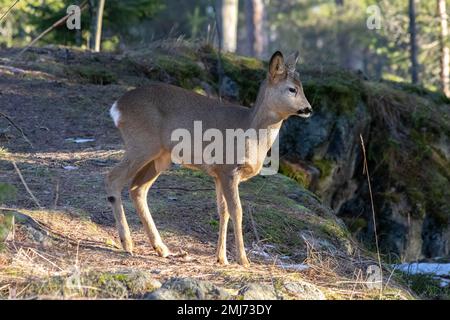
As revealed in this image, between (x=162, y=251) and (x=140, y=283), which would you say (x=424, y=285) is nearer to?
(x=162, y=251)

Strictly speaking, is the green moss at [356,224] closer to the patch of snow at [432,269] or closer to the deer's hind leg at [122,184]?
the patch of snow at [432,269]

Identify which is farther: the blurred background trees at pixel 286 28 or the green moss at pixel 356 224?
the blurred background trees at pixel 286 28

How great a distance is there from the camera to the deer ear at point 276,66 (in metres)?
6.98

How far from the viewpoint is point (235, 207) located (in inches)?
266

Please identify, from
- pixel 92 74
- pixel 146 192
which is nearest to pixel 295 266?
pixel 146 192

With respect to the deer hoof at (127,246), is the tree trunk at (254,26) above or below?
above

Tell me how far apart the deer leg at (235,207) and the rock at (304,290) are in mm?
1083

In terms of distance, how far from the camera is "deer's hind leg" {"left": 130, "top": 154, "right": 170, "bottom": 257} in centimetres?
692

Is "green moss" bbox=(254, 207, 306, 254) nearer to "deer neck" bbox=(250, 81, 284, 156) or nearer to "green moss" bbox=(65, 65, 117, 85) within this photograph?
"deer neck" bbox=(250, 81, 284, 156)

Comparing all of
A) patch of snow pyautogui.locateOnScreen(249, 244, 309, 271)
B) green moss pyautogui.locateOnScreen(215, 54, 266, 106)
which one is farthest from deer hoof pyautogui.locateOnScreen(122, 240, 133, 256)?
green moss pyautogui.locateOnScreen(215, 54, 266, 106)

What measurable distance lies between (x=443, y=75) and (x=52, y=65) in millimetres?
12444

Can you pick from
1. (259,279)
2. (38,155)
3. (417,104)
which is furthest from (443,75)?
(259,279)

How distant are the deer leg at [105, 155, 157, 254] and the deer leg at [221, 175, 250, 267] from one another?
2.41 ft

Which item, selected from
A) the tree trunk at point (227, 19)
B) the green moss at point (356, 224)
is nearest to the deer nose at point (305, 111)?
the green moss at point (356, 224)
